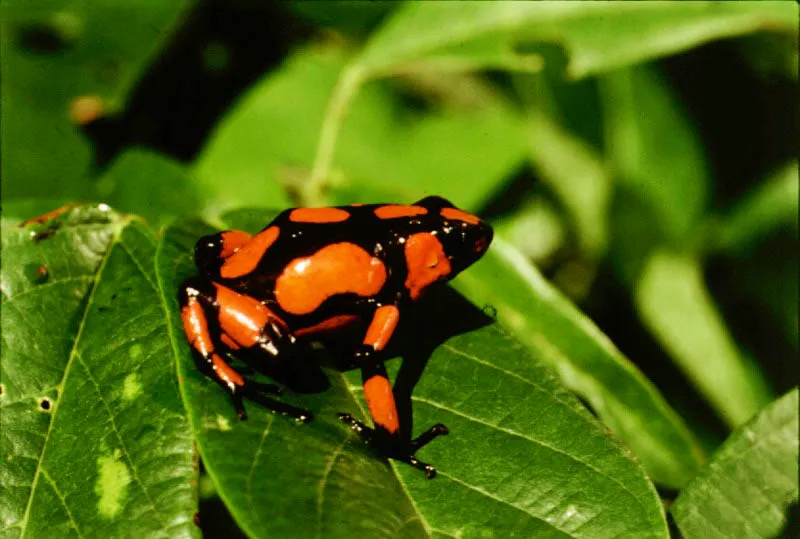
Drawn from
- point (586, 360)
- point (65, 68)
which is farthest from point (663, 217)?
point (65, 68)

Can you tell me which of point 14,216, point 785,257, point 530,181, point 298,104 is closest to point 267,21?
point 298,104

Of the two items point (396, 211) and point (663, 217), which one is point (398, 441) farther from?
point (663, 217)

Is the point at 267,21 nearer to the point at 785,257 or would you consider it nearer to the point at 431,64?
the point at 431,64

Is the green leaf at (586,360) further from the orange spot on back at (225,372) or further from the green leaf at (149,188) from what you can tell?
the green leaf at (149,188)

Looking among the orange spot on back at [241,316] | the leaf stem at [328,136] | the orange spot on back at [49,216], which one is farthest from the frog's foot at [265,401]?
the leaf stem at [328,136]

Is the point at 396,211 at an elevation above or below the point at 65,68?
below

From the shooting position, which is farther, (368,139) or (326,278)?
(368,139)

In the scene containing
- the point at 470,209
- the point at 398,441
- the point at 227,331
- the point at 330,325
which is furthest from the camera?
the point at 470,209
